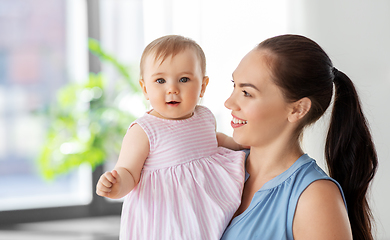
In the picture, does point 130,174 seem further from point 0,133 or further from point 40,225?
point 0,133

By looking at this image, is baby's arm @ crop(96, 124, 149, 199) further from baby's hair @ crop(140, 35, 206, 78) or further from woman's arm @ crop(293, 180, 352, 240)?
woman's arm @ crop(293, 180, 352, 240)

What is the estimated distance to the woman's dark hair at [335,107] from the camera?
1.22 m

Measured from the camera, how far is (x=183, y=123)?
134 centimetres

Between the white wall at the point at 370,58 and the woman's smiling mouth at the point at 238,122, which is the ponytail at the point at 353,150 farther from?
the white wall at the point at 370,58

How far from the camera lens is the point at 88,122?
326 cm

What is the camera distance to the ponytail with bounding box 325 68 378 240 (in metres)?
1.34

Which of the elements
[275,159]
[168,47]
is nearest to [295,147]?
[275,159]

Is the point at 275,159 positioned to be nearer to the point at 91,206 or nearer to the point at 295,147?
the point at 295,147

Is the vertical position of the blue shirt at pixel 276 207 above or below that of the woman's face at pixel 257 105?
below

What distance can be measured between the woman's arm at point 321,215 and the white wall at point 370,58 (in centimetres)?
114

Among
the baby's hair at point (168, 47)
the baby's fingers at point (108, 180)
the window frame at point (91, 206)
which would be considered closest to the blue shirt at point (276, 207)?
the baby's fingers at point (108, 180)

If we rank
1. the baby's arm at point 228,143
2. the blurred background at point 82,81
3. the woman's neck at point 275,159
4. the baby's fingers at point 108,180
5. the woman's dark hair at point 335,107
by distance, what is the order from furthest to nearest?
the blurred background at point 82,81
the baby's arm at point 228,143
the woman's neck at point 275,159
the woman's dark hair at point 335,107
the baby's fingers at point 108,180

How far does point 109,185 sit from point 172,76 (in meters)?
0.43

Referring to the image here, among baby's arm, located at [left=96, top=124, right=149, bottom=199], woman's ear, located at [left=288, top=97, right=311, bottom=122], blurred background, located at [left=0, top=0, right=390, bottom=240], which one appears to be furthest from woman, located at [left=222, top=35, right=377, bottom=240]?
blurred background, located at [left=0, top=0, right=390, bottom=240]
